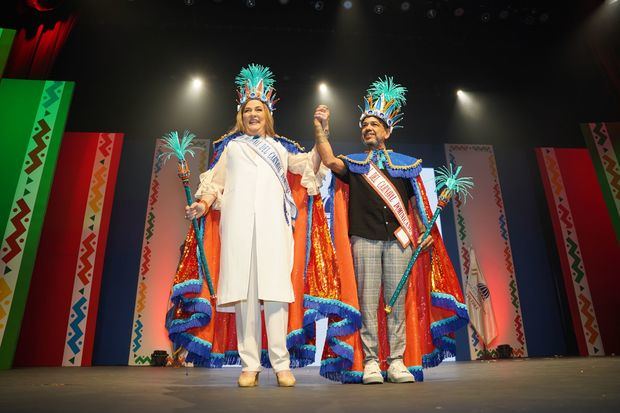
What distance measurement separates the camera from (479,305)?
6.11 metres

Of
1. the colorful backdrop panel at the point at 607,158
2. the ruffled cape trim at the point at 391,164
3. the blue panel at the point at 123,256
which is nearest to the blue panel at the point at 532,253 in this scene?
the colorful backdrop panel at the point at 607,158

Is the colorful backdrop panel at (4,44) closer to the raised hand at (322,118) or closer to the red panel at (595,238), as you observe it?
the raised hand at (322,118)

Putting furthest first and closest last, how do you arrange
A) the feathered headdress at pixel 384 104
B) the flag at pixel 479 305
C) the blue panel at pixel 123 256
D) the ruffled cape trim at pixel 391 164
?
the flag at pixel 479 305 → the blue panel at pixel 123 256 → the feathered headdress at pixel 384 104 → the ruffled cape trim at pixel 391 164

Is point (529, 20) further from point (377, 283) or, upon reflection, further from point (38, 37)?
point (38, 37)

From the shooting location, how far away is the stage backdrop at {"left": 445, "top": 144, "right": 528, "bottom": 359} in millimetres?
6122

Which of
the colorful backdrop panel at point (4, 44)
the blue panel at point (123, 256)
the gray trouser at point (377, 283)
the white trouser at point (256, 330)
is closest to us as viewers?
the white trouser at point (256, 330)

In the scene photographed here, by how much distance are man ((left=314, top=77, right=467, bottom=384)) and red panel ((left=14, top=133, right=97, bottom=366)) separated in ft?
13.7

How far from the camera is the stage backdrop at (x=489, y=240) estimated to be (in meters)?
6.12

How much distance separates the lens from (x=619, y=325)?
6.17 meters

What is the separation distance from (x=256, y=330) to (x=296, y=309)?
1.03 ft

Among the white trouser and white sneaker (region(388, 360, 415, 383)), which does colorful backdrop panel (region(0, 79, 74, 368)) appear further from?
white sneaker (region(388, 360, 415, 383))

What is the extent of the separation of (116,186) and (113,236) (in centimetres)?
68

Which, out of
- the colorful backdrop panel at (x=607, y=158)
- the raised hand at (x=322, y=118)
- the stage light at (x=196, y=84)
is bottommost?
the raised hand at (x=322, y=118)

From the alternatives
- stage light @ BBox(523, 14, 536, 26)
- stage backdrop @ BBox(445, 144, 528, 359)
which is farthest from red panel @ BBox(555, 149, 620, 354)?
stage light @ BBox(523, 14, 536, 26)
